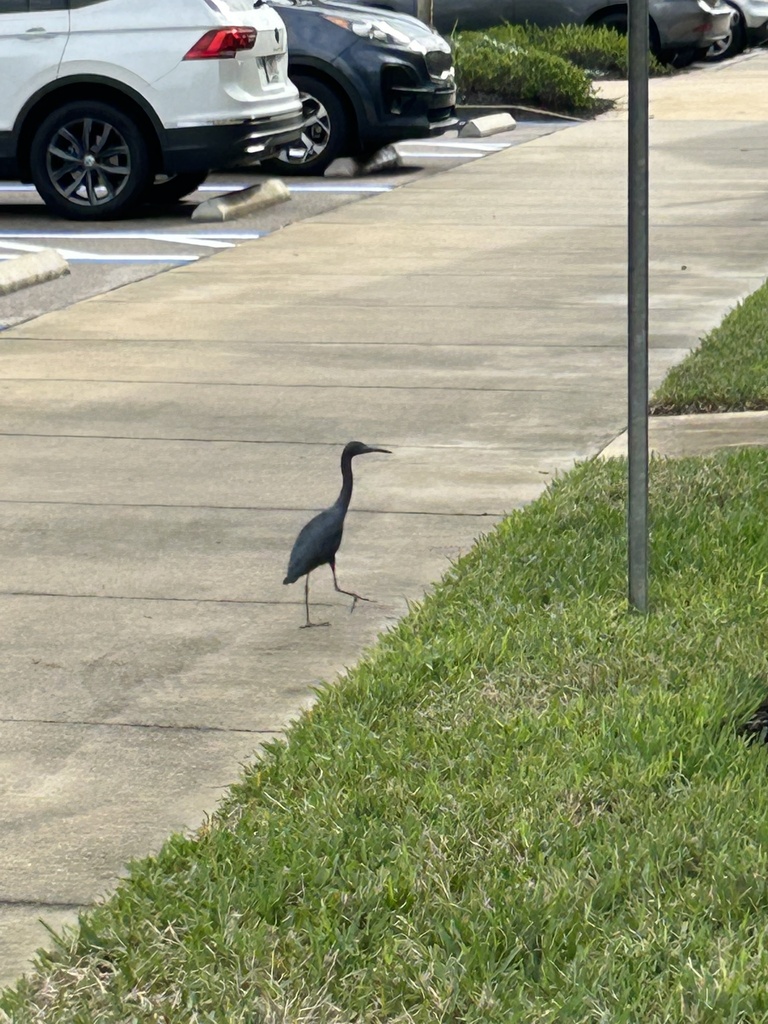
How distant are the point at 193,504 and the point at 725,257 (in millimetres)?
6218

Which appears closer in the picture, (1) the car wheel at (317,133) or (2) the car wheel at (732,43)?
(1) the car wheel at (317,133)

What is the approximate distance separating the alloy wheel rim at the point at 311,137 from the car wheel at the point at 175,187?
1317 mm

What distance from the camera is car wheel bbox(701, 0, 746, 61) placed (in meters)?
32.8

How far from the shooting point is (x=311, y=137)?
16438 millimetres

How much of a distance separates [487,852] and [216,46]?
10.8 metres

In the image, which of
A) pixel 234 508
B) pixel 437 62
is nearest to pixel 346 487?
pixel 234 508

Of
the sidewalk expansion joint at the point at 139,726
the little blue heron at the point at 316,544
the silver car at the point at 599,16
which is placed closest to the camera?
the sidewalk expansion joint at the point at 139,726

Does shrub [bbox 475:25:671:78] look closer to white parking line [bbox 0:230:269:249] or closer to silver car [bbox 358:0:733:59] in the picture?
silver car [bbox 358:0:733:59]

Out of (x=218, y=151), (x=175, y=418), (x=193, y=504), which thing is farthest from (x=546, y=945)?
(x=218, y=151)

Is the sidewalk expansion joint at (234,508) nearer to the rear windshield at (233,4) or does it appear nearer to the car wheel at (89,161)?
the car wheel at (89,161)

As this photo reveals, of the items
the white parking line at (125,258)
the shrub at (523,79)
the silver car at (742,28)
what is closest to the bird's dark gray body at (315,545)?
the white parking line at (125,258)

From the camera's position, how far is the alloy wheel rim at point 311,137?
16.2m

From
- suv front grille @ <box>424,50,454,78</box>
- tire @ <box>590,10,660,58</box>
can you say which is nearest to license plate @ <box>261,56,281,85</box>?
suv front grille @ <box>424,50,454,78</box>

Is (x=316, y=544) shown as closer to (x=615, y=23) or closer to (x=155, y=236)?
(x=155, y=236)
